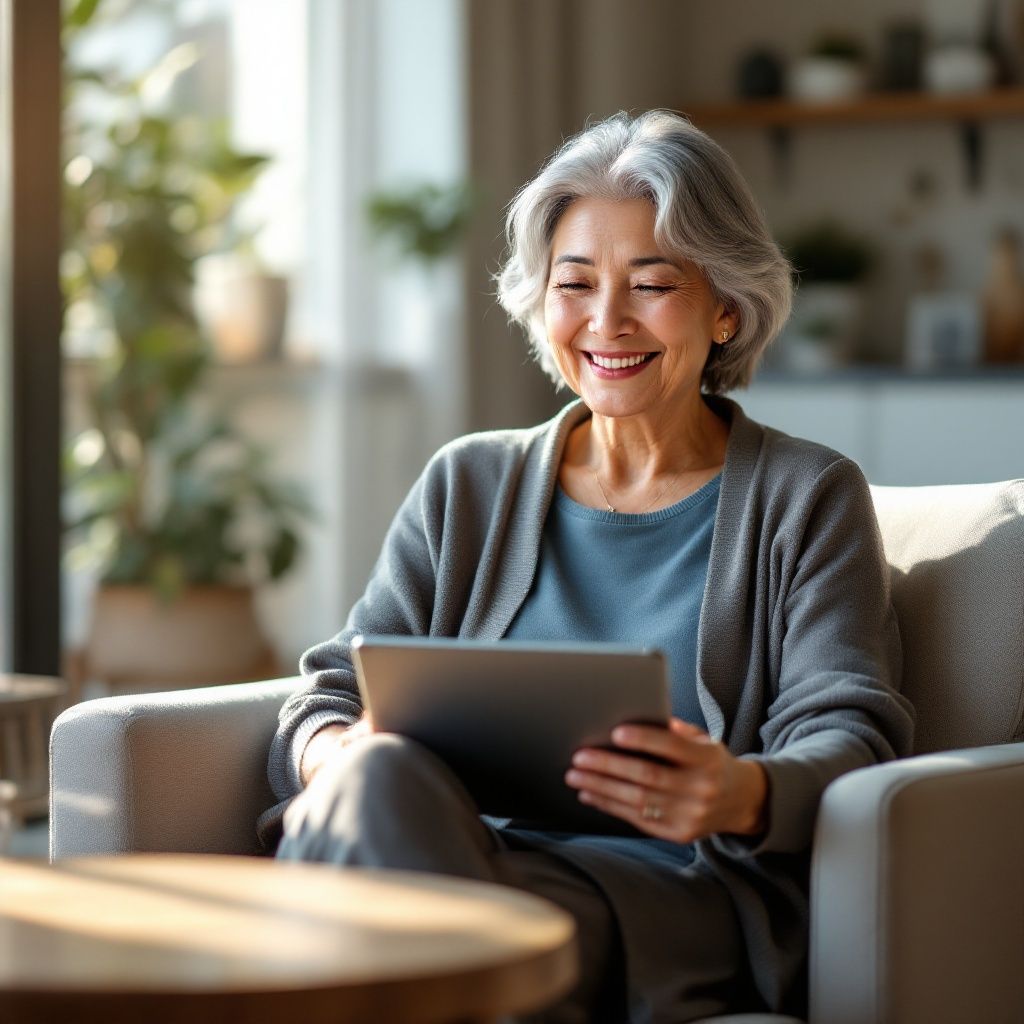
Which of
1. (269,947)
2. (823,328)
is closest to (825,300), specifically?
(823,328)

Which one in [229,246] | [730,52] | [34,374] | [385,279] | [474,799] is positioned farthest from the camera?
[730,52]

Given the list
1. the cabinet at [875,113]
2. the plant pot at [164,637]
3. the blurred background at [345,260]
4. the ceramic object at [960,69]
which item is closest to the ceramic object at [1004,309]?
the blurred background at [345,260]

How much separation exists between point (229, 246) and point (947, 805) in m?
3.26

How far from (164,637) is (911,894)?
281cm

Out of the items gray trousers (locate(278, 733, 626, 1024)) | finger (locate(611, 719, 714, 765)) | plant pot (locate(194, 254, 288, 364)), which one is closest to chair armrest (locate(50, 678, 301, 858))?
gray trousers (locate(278, 733, 626, 1024))

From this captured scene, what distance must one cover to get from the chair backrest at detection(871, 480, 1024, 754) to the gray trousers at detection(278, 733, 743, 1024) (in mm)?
357

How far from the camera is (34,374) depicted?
341 cm

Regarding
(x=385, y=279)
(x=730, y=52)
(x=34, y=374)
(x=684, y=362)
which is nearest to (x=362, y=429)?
(x=385, y=279)

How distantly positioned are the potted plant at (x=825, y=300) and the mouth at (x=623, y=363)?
3.34 m

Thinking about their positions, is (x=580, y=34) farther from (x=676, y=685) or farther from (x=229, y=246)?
(x=676, y=685)

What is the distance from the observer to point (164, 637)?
3.94 metres

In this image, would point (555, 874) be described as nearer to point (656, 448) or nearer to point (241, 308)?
point (656, 448)

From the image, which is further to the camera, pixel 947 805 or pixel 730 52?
pixel 730 52

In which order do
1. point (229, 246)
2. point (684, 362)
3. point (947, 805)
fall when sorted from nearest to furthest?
point (947, 805) < point (684, 362) < point (229, 246)
